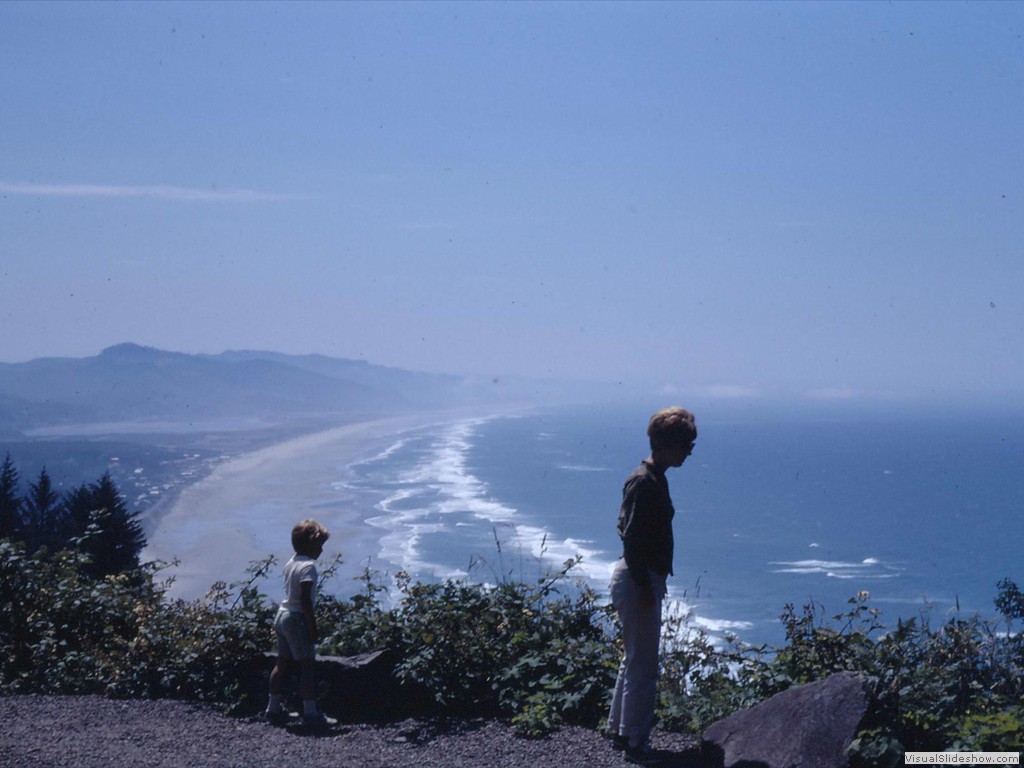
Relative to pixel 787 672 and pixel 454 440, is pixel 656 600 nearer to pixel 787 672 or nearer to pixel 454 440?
pixel 787 672

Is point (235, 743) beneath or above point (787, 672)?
beneath

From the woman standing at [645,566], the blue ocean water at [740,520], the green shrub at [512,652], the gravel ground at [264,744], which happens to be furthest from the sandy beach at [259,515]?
the woman standing at [645,566]

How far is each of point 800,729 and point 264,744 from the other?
3114 millimetres

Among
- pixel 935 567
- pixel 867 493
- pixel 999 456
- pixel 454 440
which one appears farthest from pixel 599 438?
pixel 935 567

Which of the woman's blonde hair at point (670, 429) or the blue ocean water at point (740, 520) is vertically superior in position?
the woman's blonde hair at point (670, 429)

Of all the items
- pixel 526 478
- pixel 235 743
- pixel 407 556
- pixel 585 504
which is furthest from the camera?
pixel 526 478

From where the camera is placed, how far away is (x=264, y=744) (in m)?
5.39

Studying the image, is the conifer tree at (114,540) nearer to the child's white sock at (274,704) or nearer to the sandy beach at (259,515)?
the sandy beach at (259,515)

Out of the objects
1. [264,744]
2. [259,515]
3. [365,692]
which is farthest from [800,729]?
[259,515]

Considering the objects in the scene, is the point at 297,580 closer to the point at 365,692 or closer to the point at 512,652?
the point at 365,692

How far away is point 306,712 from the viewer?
5820mm

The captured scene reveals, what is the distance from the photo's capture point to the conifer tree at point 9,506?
34963 mm

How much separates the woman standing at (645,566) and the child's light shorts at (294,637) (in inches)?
86.4

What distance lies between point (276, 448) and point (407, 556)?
277 feet
